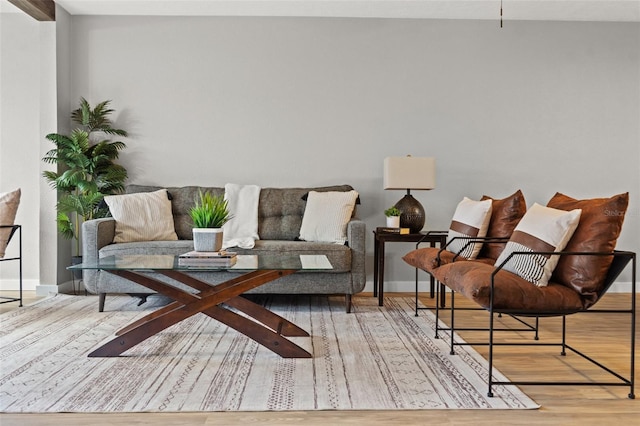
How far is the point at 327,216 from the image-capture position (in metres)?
Answer: 4.41

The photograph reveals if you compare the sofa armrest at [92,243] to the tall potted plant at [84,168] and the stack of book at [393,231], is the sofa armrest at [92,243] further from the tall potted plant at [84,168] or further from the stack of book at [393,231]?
the stack of book at [393,231]

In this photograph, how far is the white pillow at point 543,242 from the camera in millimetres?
2408

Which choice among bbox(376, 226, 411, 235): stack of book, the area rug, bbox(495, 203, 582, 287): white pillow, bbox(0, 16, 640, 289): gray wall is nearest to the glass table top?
the area rug

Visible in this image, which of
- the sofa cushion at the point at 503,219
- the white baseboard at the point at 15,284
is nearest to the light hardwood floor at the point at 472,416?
the sofa cushion at the point at 503,219

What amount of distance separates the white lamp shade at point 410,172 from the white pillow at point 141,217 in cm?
187

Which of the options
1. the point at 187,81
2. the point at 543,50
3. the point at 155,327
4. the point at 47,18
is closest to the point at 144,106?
the point at 187,81

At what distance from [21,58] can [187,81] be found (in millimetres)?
1566

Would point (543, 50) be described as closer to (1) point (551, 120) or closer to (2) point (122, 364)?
(1) point (551, 120)

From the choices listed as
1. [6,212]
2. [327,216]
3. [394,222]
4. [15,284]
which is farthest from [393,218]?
[15,284]

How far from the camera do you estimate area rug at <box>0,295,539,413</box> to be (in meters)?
2.18

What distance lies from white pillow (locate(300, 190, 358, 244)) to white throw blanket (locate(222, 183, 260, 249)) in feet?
1.38

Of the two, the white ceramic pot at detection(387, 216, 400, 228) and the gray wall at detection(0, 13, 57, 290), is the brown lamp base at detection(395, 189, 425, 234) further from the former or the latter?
the gray wall at detection(0, 13, 57, 290)

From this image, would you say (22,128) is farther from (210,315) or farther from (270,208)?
(210,315)

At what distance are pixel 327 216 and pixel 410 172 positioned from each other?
78 cm
